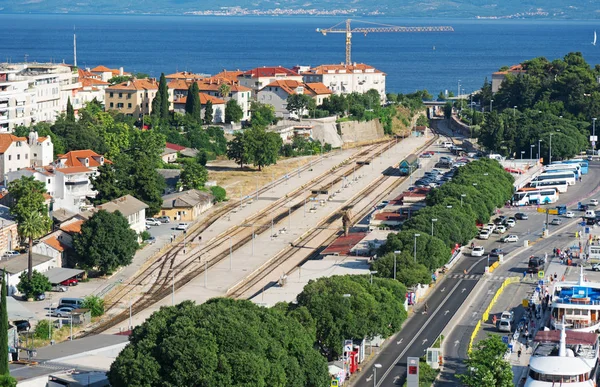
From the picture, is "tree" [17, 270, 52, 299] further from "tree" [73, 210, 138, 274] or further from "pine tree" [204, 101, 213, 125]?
"pine tree" [204, 101, 213, 125]

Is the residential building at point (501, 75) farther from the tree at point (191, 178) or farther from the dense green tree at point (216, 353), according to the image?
the dense green tree at point (216, 353)

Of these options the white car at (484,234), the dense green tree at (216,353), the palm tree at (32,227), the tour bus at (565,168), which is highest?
the dense green tree at (216,353)

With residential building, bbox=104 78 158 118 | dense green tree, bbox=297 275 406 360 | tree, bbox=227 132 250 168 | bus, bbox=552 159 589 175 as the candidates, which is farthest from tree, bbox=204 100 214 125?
dense green tree, bbox=297 275 406 360

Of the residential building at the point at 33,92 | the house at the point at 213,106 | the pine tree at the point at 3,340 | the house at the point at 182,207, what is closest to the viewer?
the pine tree at the point at 3,340

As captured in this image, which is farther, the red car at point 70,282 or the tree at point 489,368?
the red car at point 70,282

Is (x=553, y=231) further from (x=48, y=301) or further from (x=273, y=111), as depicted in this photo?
(x=273, y=111)

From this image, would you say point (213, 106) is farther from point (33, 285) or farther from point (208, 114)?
point (33, 285)

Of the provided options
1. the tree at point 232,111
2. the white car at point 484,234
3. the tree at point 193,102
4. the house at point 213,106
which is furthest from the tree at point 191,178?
the house at point 213,106
